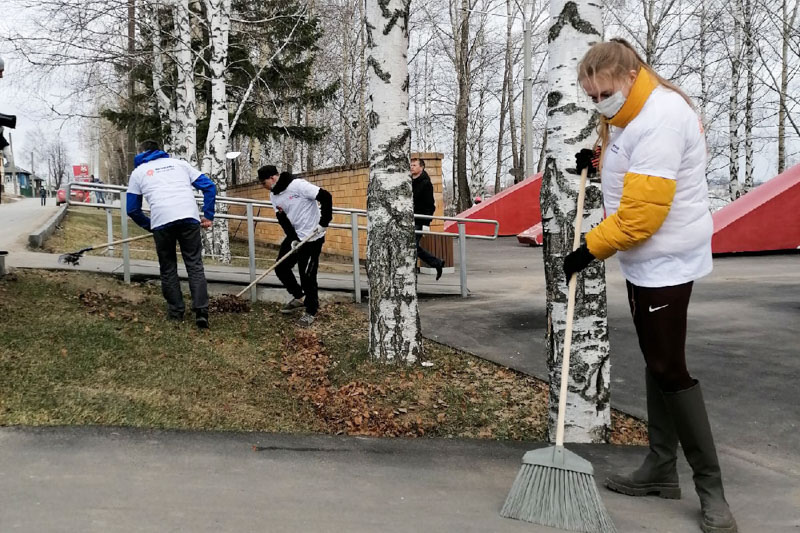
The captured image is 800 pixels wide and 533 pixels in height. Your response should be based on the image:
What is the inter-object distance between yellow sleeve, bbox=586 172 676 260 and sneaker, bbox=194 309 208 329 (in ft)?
15.1

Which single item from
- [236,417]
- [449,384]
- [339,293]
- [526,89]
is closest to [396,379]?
[449,384]

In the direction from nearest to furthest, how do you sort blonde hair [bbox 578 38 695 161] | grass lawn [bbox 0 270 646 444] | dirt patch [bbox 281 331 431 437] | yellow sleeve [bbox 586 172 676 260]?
yellow sleeve [bbox 586 172 676 260]
blonde hair [bbox 578 38 695 161]
grass lawn [bbox 0 270 646 444]
dirt patch [bbox 281 331 431 437]

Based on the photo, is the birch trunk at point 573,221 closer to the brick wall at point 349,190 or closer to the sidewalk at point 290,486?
the sidewalk at point 290,486

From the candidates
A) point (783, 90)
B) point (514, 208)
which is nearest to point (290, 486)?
point (514, 208)

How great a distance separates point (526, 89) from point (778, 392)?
20.2m

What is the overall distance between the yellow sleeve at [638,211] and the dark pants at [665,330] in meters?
0.26

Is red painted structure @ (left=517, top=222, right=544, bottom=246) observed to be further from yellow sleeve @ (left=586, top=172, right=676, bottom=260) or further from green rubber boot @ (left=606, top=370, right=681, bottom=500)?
yellow sleeve @ (left=586, top=172, right=676, bottom=260)

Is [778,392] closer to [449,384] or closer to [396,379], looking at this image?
[449,384]

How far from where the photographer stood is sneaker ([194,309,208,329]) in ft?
21.5

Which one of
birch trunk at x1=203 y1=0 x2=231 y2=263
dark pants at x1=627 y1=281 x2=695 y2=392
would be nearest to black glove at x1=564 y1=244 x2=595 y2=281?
dark pants at x1=627 y1=281 x2=695 y2=392

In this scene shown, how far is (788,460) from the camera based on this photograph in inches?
151

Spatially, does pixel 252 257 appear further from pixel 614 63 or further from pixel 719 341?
pixel 614 63

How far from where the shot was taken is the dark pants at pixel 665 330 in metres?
2.89

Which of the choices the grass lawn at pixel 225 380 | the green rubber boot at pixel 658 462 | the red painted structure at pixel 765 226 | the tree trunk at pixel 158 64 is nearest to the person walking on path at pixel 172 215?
the grass lawn at pixel 225 380
